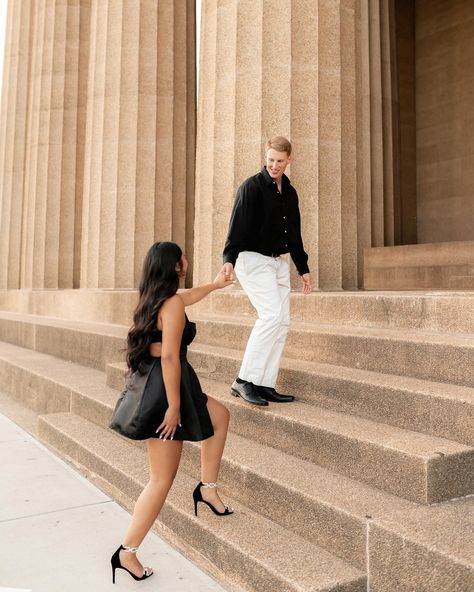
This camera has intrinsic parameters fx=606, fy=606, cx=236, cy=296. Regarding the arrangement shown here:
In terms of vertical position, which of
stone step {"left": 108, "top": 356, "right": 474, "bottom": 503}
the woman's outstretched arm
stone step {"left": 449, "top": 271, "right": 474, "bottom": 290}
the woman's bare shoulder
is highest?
stone step {"left": 449, "top": 271, "right": 474, "bottom": 290}

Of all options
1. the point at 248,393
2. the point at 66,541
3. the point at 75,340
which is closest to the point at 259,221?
the point at 248,393

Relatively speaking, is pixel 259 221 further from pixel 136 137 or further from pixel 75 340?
pixel 136 137

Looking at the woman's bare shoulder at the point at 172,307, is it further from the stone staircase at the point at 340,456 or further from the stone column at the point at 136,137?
the stone column at the point at 136,137

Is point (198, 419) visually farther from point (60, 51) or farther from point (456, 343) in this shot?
point (60, 51)

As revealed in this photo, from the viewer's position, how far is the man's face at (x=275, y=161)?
441cm

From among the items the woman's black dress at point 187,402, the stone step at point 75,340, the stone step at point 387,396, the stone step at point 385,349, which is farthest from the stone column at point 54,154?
the woman's black dress at point 187,402

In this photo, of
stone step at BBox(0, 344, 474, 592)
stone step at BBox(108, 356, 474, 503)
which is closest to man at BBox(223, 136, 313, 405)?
stone step at BBox(108, 356, 474, 503)

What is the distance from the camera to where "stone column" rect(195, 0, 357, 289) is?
764 centimetres

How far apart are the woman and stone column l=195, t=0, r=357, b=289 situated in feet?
14.9

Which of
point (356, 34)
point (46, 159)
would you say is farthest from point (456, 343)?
point (46, 159)

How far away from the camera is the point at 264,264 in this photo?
15.4 feet

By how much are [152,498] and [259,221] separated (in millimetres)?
2296

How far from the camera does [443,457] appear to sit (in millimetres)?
3182

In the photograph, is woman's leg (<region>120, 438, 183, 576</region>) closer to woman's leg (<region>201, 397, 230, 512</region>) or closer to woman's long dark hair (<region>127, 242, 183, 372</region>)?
woman's leg (<region>201, 397, 230, 512</region>)
